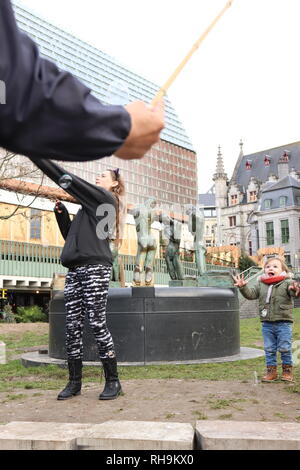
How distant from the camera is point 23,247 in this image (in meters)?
28.5

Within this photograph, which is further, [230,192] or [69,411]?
[230,192]

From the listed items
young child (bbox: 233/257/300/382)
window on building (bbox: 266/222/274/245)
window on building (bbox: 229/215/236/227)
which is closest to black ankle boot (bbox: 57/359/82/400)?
young child (bbox: 233/257/300/382)

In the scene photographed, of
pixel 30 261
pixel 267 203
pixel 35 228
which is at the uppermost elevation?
pixel 267 203

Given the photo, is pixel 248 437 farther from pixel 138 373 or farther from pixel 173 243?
pixel 173 243

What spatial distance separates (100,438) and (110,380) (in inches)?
77.6

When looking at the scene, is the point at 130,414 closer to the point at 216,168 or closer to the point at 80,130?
the point at 80,130

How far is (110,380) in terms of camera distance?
462cm

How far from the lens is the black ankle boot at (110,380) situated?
4.55 m

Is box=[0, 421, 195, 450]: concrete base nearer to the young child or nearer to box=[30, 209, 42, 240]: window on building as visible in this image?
the young child

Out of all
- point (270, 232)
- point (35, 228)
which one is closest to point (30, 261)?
point (35, 228)

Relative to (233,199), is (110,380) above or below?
below

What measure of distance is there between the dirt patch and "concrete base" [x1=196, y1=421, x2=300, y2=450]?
839 millimetres

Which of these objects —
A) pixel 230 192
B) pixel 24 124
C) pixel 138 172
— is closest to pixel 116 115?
pixel 24 124
